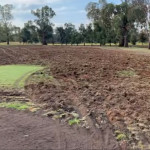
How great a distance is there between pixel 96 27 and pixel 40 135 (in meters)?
44.5

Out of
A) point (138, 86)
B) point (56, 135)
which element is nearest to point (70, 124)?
point (56, 135)

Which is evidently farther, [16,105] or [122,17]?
[122,17]

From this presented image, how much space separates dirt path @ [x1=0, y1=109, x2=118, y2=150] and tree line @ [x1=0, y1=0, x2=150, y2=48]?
3266cm

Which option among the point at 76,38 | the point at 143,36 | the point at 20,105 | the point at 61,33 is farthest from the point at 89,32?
the point at 20,105

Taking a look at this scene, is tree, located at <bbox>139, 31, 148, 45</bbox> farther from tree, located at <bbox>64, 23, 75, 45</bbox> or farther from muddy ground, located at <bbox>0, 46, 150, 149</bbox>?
muddy ground, located at <bbox>0, 46, 150, 149</bbox>

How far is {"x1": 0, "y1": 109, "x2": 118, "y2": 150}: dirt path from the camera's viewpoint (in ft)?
10.1

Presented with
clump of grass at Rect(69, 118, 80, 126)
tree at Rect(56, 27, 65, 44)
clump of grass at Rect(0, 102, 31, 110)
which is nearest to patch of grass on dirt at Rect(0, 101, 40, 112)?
→ clump of grass at Rect(0, 102, 31, 110)

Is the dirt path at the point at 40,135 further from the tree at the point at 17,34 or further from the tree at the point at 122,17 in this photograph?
the tree at the point at 17,34

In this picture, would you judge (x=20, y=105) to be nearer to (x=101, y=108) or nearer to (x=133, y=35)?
(x=101, y=108)

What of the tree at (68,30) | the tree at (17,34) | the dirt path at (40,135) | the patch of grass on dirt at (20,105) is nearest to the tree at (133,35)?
the tree at (68,30)

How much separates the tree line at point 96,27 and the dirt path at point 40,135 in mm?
32661

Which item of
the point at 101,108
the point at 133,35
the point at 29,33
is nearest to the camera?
the point at 101,108

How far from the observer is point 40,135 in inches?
134

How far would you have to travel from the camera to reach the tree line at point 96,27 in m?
37.8
